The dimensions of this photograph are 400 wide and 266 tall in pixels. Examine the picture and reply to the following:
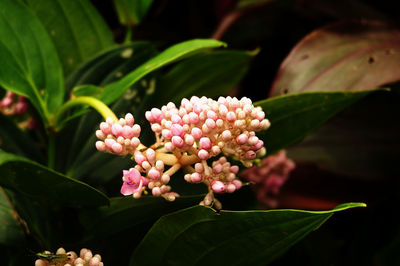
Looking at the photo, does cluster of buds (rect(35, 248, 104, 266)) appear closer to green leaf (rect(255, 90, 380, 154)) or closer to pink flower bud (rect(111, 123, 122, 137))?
pink flower bud (rect(111, 123, 122, 137))

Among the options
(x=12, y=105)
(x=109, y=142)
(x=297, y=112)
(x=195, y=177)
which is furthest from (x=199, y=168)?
(x=12, y=105)

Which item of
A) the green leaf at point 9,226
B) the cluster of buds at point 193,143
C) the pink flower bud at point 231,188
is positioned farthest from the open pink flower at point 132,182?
the green leaf at point 9,226

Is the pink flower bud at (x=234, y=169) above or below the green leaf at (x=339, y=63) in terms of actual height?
below

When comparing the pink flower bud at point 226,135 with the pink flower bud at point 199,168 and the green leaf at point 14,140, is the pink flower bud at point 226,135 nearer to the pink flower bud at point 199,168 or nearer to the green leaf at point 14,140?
the pink flower bud at point 199,168

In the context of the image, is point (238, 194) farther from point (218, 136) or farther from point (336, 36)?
point (336, 36)

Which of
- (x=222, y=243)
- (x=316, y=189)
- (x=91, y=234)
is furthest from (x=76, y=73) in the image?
(x=316, y=189)

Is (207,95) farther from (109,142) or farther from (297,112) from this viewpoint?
(109,142)
